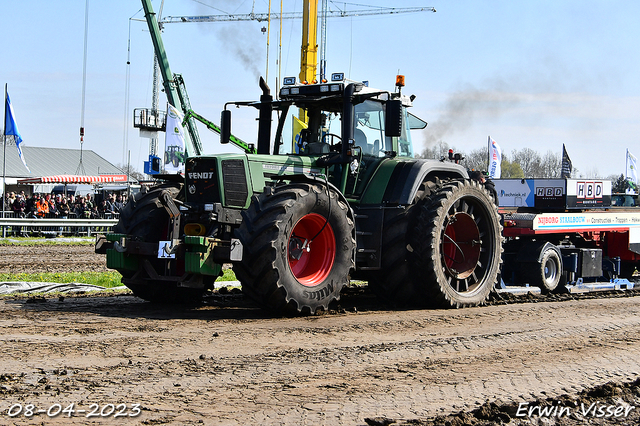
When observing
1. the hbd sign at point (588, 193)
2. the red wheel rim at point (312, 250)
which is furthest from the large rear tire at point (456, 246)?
the hbd sign at point (588, 193)

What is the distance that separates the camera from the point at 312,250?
8.53 m

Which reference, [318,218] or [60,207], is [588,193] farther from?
[60,207]

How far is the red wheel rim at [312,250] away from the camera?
8.30 m

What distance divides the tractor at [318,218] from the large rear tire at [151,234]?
16 millimetres

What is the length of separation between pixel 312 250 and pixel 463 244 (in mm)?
2890

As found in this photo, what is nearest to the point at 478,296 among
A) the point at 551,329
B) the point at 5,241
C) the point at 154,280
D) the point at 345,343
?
the point at 551,329

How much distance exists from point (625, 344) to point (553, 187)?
273 inches

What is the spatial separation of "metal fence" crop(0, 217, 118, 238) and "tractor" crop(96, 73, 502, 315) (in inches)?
602

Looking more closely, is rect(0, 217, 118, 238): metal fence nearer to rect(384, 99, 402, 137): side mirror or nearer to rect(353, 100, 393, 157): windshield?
rect(353, 100, 393, 157): windshield

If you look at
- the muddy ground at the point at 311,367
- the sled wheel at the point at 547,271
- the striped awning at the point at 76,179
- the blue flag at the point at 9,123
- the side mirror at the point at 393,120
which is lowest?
the muddy ground at the point at 311,367

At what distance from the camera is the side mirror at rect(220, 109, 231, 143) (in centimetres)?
985

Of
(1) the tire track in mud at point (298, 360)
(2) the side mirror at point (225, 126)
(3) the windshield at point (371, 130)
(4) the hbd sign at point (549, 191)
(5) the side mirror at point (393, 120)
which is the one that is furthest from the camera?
(4) the hbd sign at point (549, 191)

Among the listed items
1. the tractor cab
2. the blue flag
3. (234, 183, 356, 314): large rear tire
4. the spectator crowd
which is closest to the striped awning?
the spectator crowd

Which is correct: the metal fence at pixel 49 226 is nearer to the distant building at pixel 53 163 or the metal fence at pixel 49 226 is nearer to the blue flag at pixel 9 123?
the blue flag at pixel 9 123
